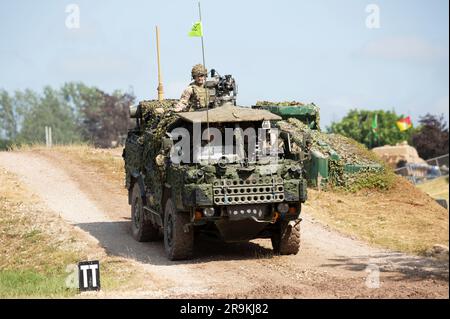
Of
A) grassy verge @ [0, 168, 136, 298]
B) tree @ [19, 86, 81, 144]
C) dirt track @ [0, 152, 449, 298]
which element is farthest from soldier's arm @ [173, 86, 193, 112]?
tree @ [19, 86, 81, 144]

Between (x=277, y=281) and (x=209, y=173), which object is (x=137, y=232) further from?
(x=277, y=281)

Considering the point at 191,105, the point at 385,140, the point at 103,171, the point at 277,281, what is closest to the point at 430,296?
the point at 277,281

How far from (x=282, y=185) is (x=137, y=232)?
4730 millimetres

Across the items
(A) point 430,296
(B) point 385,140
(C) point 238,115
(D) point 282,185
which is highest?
(C) point 238,115

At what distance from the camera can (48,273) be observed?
17234 millimetres

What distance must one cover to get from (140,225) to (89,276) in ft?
17.2

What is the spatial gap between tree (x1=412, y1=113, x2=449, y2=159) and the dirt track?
120 ft

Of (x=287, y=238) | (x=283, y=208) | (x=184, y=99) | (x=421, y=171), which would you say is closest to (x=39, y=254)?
(x=184, y=99)

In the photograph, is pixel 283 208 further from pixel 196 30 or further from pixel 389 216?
pixel 389 216

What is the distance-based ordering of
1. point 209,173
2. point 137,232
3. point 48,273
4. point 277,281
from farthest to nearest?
point 137,232, point 48,273, point 209,173, point 277,281

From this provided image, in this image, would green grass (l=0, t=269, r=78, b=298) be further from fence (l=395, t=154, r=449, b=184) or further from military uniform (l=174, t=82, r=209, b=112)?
fence (l=395, t=154, r=449, b=184)

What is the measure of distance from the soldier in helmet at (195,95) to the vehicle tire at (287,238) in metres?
2.91

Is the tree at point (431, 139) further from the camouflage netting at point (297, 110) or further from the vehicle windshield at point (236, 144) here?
the vehicle windshield at point (236, 144)
